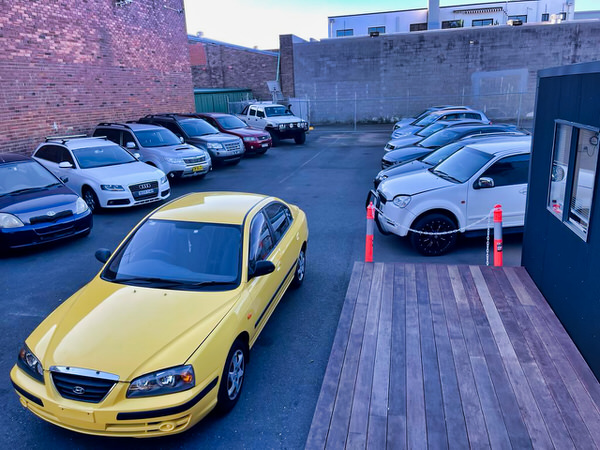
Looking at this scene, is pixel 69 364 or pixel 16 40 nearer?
pixel 69 364

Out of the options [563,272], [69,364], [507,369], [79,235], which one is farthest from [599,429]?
[79,235]

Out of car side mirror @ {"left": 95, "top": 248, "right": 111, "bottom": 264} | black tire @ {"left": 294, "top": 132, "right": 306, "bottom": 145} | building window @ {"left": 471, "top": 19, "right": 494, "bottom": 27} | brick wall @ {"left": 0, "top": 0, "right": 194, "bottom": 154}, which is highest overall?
building window @ {"left": 471, "top": 19, "right": 494, "bottom": 27}

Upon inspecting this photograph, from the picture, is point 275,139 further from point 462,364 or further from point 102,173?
point 462,364

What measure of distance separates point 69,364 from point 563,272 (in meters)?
4.73

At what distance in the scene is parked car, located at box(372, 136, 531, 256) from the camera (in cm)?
767

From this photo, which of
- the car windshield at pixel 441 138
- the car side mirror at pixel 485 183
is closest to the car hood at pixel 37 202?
the car side mirror at pixel 485 183

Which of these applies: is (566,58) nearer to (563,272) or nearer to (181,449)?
(563,272)

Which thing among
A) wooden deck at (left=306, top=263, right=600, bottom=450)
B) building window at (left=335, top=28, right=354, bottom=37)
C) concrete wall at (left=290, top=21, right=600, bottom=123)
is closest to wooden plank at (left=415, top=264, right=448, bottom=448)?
wooden deck at (left=306, top=263, right=600, bottom=450)

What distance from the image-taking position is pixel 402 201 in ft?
25.3

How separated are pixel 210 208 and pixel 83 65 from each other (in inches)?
534

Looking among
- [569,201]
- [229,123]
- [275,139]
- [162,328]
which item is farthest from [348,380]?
[275,139]

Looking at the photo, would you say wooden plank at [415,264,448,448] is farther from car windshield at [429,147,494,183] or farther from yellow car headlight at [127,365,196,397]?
car windshield at [429,147,494,183]

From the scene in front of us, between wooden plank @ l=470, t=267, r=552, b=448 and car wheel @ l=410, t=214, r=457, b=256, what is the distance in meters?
2.78

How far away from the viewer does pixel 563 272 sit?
4797 millimetres
